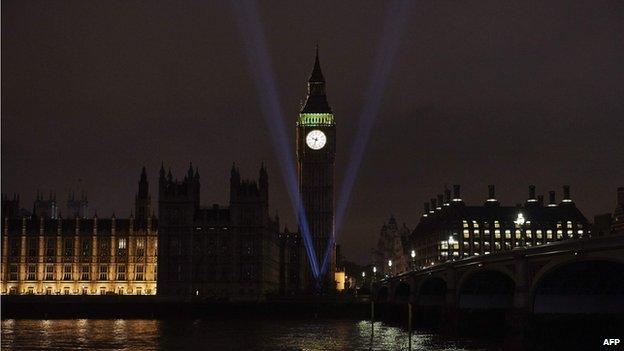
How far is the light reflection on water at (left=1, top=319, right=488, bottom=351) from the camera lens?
86.8 m

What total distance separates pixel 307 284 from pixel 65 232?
163ft

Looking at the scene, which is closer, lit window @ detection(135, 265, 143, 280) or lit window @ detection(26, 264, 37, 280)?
lit window @ detection(26, 264, 37, 280)

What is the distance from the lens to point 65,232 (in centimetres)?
19312

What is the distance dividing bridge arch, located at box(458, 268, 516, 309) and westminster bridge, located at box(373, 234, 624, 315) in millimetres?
97

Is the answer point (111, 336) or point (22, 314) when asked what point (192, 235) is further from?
point (111, 336)

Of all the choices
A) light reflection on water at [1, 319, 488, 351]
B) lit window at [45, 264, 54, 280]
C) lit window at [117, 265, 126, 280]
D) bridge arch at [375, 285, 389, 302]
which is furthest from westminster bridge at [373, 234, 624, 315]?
lit window at [45, 264, 54, 280]

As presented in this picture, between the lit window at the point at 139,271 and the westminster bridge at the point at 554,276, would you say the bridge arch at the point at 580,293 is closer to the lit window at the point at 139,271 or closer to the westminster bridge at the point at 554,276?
Result: the westminster bridge at the point at 554,276


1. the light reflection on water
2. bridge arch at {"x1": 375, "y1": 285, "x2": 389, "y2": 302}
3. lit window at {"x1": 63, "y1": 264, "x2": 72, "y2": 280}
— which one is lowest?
the light reflection on water

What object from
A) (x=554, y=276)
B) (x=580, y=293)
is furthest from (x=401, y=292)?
(x=554, y=276)

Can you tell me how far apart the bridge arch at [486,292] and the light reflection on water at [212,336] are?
5.62m

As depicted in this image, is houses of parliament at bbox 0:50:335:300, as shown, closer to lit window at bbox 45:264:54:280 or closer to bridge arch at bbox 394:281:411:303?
lit window at bbox 45:264:54:280

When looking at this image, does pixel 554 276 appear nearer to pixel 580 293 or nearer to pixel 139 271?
pixel 580 293

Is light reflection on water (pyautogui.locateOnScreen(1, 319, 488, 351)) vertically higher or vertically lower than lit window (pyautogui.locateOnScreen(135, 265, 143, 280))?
lower

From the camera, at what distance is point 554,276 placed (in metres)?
73.3
